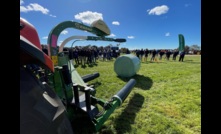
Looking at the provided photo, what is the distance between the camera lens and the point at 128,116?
3684 mm

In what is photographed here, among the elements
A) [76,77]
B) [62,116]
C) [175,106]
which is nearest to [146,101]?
[175,106]

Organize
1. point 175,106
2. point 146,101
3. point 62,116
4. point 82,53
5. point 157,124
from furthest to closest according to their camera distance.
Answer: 1. point 82,53
2. point 146,101
3. point 175,106
4. point 157,124
5. point 62,116

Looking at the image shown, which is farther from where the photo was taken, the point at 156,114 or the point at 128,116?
the point at 156,114

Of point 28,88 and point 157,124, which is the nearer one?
point 28,88

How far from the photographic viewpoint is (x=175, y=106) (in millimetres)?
4340

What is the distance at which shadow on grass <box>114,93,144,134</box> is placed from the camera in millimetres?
3129

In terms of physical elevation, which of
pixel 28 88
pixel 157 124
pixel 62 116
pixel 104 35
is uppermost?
pixel 104 35

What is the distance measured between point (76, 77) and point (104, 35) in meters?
1.64

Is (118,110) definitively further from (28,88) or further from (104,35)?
(28,88)

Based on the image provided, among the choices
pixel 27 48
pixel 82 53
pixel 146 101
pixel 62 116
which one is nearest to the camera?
pixel 27 48

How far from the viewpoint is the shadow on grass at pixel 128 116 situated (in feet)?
10.3
